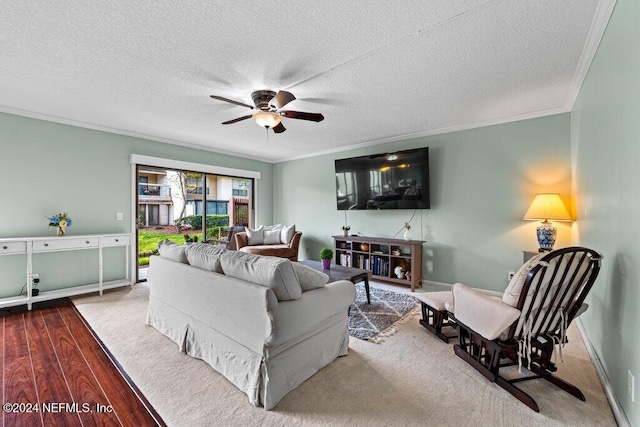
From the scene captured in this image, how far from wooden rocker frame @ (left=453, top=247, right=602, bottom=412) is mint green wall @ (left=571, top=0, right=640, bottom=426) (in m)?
0.19

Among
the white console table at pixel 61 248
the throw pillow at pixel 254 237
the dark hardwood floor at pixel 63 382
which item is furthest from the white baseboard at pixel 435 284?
the white console table at pixel 61 248

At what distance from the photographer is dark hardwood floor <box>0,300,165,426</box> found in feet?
5.33

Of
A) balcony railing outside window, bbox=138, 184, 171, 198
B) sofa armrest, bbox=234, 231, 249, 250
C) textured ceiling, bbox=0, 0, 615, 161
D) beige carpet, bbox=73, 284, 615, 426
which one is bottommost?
beige carpet, bbox=73, 284, 615, 426

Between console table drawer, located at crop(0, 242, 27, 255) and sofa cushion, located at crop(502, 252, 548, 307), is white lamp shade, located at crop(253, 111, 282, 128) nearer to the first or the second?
sofa cushion, located at crop(502, 252, 548, 307)

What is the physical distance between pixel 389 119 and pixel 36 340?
4.47m

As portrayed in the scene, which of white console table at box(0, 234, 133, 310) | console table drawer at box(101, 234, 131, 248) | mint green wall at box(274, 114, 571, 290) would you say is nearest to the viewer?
white console table at box(0, 234, 133, 310)

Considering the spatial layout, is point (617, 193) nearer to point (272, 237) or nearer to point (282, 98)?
point (282, 98)

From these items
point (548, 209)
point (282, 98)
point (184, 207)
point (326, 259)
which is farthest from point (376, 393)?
point (184, 207)

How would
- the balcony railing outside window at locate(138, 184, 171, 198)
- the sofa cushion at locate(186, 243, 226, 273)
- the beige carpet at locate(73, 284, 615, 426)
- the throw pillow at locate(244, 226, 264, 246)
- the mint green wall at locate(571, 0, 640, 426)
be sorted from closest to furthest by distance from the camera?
the mint green wall at locate(571, 0, 640, 426), the beige carpet at locate(73, 284, 615, 426), the sofa cushion at locate(186, 243, 226, 273), the balcony railing outside window at locate(138, 184, 171, 198), the throw pillow at locate(244, 226, 264, 246)

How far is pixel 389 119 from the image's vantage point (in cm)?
384

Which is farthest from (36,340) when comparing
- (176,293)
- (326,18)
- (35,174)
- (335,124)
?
(335,124)

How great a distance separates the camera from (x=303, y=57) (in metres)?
2.29

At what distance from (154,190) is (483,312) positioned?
5159 mm

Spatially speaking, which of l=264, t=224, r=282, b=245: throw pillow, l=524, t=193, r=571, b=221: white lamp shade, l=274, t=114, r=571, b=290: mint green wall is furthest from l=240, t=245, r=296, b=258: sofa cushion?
l=524, t=193, r=571, b=221: white lamp shade
